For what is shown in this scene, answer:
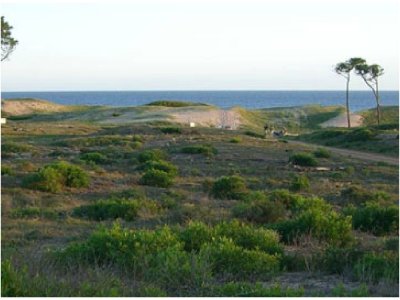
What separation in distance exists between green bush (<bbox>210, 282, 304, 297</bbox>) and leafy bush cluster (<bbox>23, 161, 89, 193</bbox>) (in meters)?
11.6

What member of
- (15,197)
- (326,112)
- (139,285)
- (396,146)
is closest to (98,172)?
(15,197)

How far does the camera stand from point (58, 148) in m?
32.1

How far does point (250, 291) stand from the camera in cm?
664

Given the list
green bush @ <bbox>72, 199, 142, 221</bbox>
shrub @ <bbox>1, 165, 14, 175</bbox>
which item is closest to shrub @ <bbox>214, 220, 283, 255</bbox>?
green bush @ <bbox>72, 199, 142, 221</bbox>

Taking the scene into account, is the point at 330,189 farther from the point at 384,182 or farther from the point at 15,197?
the point at 15,197

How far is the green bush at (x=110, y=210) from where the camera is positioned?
1383cm

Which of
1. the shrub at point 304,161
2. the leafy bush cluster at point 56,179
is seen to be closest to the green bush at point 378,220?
the leafy bush cluster at point 56,179

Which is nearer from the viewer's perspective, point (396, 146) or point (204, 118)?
point (396, 146)

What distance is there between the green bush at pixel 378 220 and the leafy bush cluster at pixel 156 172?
7900 mm

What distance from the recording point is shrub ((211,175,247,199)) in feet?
58.8

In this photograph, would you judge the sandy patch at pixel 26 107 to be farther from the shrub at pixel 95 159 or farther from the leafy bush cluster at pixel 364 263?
the leafy bush cluster at pixel 364 263

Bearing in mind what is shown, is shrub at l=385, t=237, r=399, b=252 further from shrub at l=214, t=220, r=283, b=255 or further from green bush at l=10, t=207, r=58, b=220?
green bush at l=10, t=207, r=58, b=220

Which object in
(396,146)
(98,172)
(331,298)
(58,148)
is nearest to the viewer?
(331,298)

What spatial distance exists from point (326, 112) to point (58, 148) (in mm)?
66816
